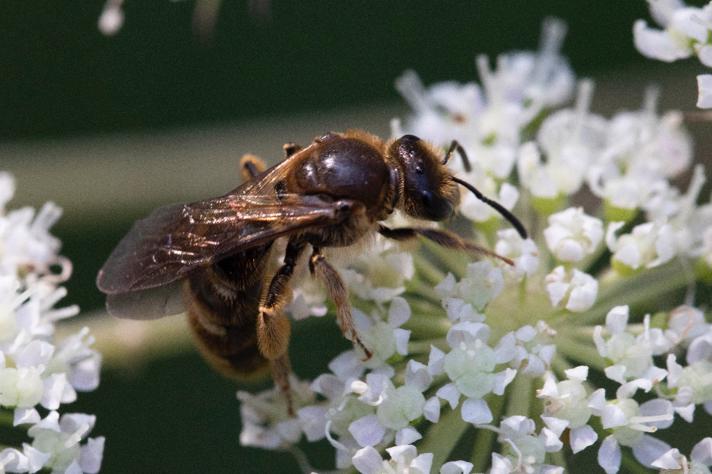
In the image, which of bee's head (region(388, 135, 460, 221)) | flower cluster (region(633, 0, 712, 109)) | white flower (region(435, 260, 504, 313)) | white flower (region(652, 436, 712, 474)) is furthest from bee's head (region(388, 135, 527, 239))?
white flower (region(652, 436, 712, 474))

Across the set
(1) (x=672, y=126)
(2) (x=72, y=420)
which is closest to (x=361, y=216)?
(2) (x=72, y=420)

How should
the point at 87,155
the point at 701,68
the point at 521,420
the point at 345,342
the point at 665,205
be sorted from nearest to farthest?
the point at 521,420 < the point at 665,205 < the point at 345,342 < the point at 701,68 < the point at 87,155

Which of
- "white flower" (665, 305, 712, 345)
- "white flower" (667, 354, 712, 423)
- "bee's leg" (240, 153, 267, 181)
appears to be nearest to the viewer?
"white flower" (667, 354, 712, 423)

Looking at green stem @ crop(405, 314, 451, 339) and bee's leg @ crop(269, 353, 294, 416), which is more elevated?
green stem @ crop(405, 314, 451, 339)

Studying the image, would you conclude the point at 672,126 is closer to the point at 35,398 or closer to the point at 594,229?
the point at 594,229

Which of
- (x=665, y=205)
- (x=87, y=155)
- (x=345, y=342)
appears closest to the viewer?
(x=665, y=205)

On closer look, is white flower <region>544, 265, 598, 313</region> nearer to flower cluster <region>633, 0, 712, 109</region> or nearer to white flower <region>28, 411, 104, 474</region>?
flower cluster <region>633, 0, 712, 109</region>

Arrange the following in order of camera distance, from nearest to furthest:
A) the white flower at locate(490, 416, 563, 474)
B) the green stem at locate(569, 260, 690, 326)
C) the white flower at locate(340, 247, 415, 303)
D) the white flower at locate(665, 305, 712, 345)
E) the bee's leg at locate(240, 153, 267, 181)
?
the white flower at locate(490, 416, 563, 474)
the white flower at locate(665, 305, 712, 345)
the white flower at locate(340, 247, 415, 303)
the green stem at locate(569, 260, 690, 326)
the bee's leg at locate(240, 153, 267, 181)

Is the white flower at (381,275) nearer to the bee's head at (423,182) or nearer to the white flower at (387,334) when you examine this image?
the white flower at (387,334)
